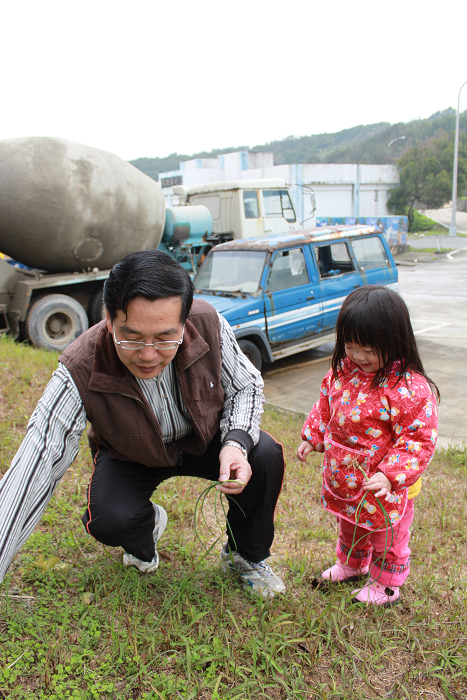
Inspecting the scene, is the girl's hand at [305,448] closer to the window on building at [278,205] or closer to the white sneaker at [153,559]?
the white sneaker at [153,559]

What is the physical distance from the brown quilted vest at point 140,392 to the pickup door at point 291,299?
4.16 metres

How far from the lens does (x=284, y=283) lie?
21.2 ft

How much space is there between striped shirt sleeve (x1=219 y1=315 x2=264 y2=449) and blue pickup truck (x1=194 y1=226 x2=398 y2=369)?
11.8ft

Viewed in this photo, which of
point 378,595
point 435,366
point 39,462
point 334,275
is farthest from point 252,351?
point 39,462

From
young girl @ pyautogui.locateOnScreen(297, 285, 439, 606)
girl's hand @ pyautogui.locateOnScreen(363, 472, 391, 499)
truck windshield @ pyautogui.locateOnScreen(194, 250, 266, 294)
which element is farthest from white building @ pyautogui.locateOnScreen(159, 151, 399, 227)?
girl's hand @ pyautogui.locateOnScreen(363, 472, 391, 499)

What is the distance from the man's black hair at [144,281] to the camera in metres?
1.65

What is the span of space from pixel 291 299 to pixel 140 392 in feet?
15.6

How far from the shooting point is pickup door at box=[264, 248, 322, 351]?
6332 millimetres

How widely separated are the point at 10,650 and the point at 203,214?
28.7 ft

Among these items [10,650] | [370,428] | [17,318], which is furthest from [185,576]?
[17,318]

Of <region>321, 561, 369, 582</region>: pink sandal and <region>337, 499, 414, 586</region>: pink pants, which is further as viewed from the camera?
<region>321, 561, 369, 582</region>: pink sandal

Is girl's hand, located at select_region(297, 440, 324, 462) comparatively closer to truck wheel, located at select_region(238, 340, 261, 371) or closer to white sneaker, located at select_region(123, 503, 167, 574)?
white sneaker, located at select_region(123, 503, 167, 574)

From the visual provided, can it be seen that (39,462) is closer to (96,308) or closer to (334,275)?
(334,275)

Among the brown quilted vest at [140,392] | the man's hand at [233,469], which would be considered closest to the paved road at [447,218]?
the brown quilted vest at [140,392]
